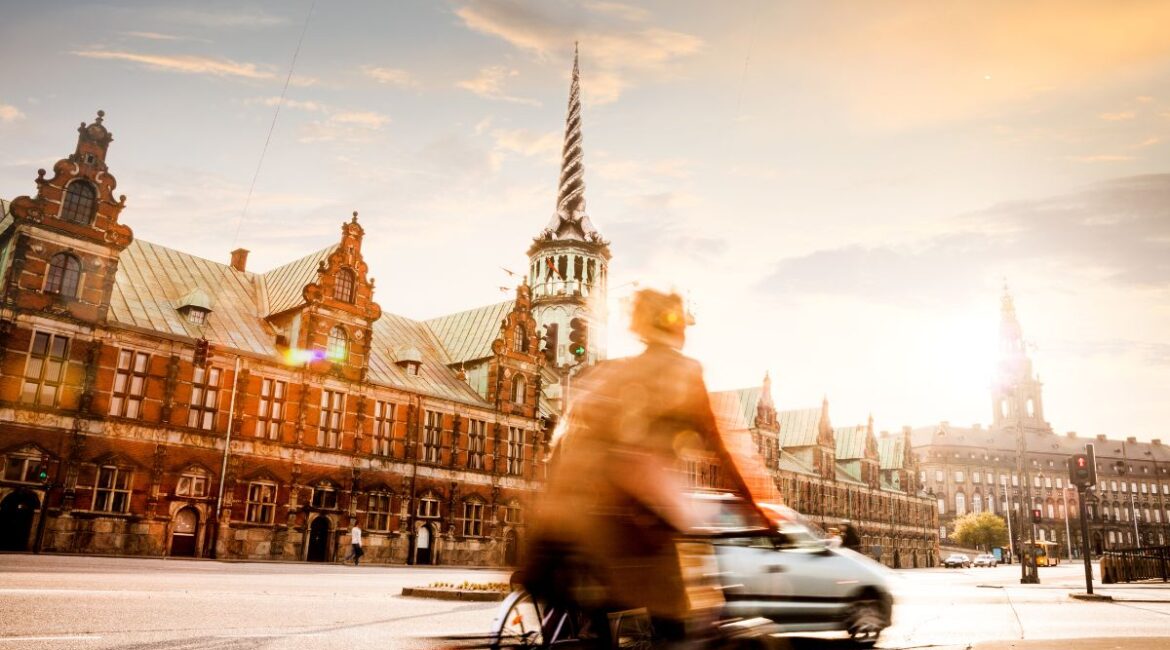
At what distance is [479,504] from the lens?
3950cm

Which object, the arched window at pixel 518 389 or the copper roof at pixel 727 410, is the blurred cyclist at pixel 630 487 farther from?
the arched window at pixel 518 389

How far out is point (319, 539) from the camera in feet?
106

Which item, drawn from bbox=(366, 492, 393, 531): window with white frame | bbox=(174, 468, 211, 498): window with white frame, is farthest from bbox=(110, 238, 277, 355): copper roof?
bbox=(366, 492, 393, 531): window with white frame

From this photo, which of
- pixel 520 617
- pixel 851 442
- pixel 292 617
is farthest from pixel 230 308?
pixel 851 442

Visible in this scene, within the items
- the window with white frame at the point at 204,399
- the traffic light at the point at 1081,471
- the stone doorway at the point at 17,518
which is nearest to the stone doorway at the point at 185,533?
the window with white frame at the point at 204,399

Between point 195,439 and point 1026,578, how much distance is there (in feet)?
108

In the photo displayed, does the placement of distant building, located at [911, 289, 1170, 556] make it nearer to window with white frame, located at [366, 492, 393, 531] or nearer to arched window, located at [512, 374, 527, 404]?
arched window, located at [512, 374, 527, 404]

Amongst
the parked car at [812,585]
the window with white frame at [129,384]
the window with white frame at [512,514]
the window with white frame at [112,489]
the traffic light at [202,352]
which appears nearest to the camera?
the parked car at [812,585]

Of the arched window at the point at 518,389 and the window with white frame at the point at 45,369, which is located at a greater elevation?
the arched window at the point at 518,389

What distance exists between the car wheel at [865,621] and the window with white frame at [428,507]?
2957 centimetres

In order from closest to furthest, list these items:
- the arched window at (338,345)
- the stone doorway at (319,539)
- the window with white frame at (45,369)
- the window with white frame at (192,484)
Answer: the window with white frame at (45,369) < the window with white frame at (192,484) < the stone doorway at (319,539) < the arched window at (338,345)

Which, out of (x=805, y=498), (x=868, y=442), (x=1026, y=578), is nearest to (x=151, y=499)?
(x=1026, y=578)

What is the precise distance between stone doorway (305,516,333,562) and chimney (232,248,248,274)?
1446 cm

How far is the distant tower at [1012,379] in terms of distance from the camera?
152m
